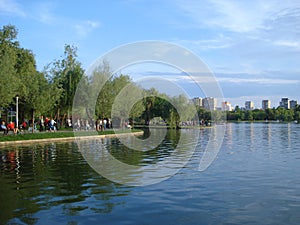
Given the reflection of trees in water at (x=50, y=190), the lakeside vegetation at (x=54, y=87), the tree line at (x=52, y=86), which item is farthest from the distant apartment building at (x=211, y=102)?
the reflection of trees in water at (x=50, y=190)

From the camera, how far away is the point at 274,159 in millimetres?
19469

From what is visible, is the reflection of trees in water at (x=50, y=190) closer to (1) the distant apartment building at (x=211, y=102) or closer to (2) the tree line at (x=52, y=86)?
(2) the tree line at (x=52, y=86)

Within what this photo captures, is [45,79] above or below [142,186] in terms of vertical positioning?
above

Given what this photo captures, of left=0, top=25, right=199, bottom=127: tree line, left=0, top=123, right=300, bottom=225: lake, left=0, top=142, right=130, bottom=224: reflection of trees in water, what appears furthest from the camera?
left=0, top=25, right=199, bottom=127: tree line

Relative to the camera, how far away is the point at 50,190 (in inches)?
447

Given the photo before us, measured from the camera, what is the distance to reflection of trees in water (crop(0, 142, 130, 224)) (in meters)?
9.11

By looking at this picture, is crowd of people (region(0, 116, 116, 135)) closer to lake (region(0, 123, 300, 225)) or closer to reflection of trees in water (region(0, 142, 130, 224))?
reflection of trees in water (region(0, 142, 130, 224))

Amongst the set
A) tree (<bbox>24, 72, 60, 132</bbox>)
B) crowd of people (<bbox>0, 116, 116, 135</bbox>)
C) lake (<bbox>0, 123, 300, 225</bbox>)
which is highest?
tree (<bbox>24, 72, 60, 132</bbox>)

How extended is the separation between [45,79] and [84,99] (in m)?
7.70

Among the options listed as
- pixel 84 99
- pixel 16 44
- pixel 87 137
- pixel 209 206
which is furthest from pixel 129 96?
pixel 209 206

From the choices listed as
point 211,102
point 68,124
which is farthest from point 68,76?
point 211,102

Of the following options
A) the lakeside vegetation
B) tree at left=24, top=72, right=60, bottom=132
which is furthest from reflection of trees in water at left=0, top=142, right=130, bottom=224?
tree at left=24, top=72, right=60, bottom=132

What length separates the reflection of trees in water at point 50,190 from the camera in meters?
9.11

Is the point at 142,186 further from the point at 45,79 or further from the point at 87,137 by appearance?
the point at 45,79
